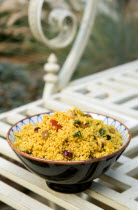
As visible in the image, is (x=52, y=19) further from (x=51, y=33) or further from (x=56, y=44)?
(x=51, y=33)

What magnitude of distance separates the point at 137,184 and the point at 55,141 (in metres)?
0.30

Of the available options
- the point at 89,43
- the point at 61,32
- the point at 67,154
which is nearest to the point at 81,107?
the point at 61,32

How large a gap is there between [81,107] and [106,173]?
588 millimetres

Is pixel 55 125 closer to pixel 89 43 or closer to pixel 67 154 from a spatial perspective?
pixel 67 154

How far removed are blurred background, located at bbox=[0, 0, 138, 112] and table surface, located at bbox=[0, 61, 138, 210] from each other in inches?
48.1

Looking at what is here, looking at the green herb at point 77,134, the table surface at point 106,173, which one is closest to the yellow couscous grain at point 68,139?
the green herb at point 77,134

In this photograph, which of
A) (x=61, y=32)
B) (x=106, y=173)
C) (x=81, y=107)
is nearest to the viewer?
(x=106, y=173)

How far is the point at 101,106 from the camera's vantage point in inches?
67.1

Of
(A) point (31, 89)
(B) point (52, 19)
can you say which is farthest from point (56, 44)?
(A) point (31, 89)

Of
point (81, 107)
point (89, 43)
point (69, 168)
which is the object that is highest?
point (69, 168)

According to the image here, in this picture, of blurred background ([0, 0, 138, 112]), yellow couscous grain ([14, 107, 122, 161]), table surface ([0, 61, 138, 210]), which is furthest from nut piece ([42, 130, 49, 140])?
blurred background ([0, 0, 138, 112])

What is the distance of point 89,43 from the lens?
11.4 ft

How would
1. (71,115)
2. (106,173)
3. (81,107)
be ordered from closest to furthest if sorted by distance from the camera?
(71,115)
(106,173)
(81,107)

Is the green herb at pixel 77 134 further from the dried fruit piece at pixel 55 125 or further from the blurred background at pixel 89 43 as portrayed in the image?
the blurred background at pixel 89 43
